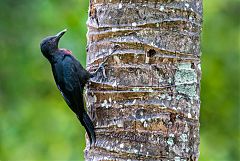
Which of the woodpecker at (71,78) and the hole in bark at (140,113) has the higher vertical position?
the woodpecker at (71,78)

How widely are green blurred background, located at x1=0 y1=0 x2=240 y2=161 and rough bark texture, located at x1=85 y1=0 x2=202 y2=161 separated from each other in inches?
145

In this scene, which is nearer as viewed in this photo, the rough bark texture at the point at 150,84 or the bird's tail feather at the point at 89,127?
the rough bark texture at the point at 150,84

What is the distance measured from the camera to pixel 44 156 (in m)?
8.77

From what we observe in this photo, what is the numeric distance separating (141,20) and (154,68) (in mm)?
284

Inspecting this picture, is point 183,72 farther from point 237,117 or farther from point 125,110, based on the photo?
point 237,117

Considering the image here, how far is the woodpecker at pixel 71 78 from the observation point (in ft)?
15.0

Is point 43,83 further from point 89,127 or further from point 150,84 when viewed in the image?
point 150,84

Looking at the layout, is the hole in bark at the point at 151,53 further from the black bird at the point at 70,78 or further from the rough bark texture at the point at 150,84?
the black bird at the point at 70,78

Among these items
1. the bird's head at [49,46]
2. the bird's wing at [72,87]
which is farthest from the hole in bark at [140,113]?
the bird's head at [49,46]

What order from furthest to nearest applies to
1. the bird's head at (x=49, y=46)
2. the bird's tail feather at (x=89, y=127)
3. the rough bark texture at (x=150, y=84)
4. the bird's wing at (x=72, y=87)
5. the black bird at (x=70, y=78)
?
the bird's head at (x=49, y=46) → the bird's wing at (x=72, y=87) → the black bird at (x=70, y=78) → the bird's tail feather at (x=89, y=127) → the rough bark texture at (x=150, y=84)

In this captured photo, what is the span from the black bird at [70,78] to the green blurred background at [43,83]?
9.58 ft

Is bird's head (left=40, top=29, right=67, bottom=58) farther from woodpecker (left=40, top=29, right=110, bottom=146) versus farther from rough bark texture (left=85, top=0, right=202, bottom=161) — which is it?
rough bark texture (left=85, top=0, right=202, bottom=161)

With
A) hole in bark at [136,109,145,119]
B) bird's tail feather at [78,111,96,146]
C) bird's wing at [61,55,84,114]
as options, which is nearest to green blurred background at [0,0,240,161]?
bird's wing at [61,55,84,114]

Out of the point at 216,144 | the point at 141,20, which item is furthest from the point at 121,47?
the point at 216,144
